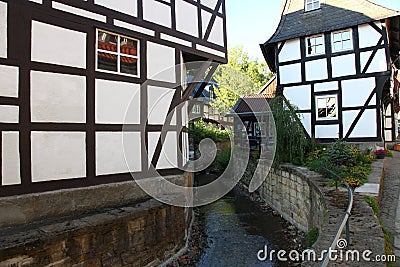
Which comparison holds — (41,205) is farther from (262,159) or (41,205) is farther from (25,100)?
(262,159)

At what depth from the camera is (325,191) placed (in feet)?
19.3

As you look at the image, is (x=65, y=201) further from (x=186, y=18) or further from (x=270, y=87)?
(x=270, y=87)

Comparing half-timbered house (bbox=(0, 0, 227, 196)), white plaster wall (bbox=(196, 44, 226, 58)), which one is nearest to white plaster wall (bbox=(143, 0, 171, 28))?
half-timbered house (bbox=(0, 0, 227, 196))

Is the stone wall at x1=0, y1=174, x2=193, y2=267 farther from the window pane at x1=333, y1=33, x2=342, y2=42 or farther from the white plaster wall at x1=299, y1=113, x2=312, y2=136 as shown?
the window pane at x1=333, y1=33, x2=342, y2=42

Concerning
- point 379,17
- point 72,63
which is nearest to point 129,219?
point 72,63

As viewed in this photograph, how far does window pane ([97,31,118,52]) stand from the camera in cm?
587

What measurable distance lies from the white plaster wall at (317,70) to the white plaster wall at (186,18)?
23.9 feet

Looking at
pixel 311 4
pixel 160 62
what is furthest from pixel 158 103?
pixel 311 4

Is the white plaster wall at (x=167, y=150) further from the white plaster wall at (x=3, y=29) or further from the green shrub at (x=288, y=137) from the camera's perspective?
the green shrub at (x=288, y=137)

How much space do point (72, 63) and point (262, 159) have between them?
28.2 feet

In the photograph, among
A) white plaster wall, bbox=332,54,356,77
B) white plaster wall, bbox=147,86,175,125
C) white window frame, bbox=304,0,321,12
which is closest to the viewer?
white plaster wall, bbox=147,86,175,125

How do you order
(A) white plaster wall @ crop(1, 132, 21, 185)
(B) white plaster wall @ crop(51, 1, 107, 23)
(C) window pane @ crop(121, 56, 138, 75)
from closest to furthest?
(A) white plaster wall @ crop(1, 132, 21, 185), (B) white plaster wall @ crop(51, 1, 107, 23), (C) window pane @ crop(121, 56, 138, 75)

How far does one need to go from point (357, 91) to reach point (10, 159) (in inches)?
471

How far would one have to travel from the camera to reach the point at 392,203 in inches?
226
